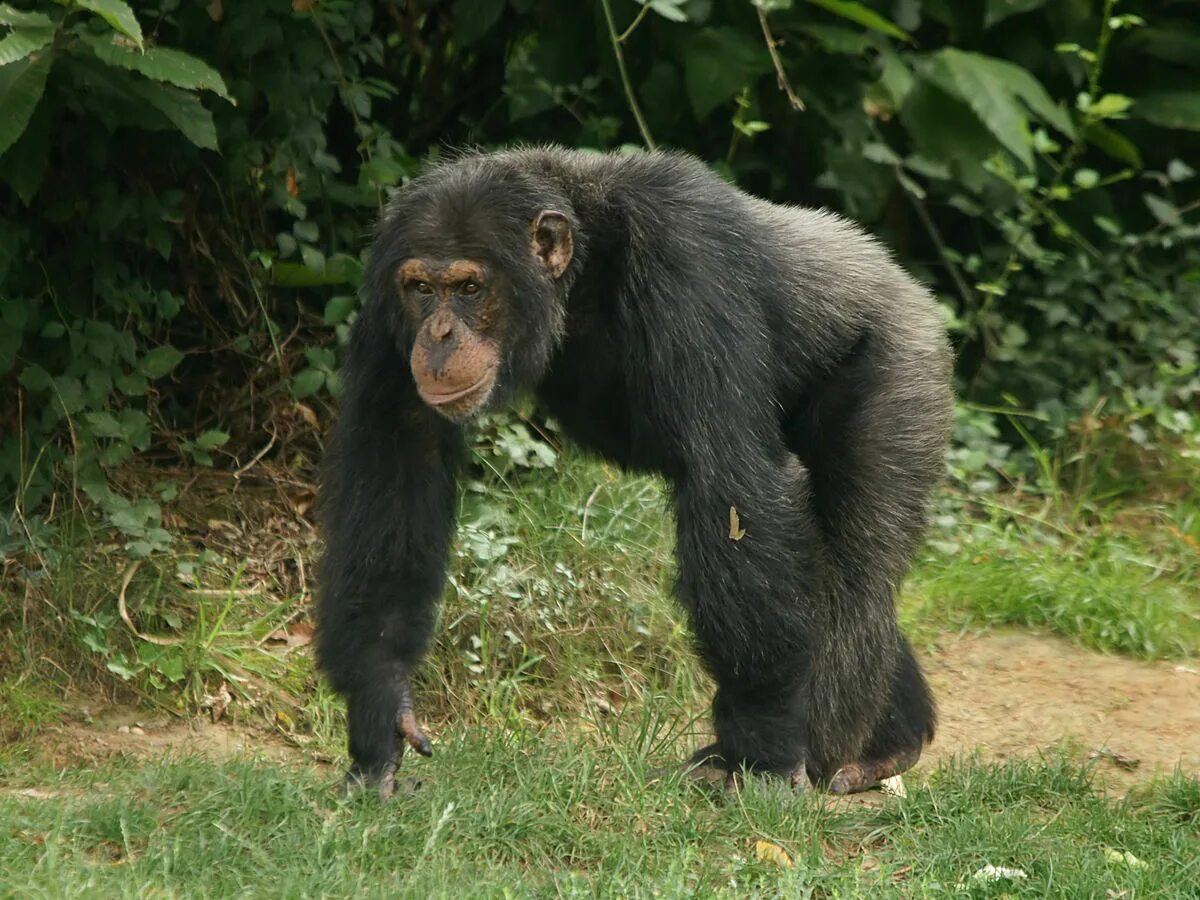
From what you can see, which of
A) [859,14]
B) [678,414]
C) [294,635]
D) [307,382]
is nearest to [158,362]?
[307,382]

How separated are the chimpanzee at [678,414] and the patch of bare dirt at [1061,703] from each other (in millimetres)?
985

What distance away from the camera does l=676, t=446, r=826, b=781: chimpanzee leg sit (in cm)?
505

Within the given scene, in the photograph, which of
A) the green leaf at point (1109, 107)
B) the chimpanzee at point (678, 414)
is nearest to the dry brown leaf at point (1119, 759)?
the chimpanzee at point (678, 414)

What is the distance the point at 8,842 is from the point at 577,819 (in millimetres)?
1562

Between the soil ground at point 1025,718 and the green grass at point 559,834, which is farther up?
the green grass at point 559,834

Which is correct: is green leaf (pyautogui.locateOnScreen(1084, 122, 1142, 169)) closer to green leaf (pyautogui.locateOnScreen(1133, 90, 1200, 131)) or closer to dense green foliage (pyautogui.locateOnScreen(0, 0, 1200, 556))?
dense green foliage (pyautogui.locateOnScreen(0, 0, 1200, 556))

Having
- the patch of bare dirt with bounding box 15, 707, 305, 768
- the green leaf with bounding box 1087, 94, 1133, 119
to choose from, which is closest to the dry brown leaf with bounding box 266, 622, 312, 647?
the patch of bare dirt with bounding box 15, 707, 305, 768

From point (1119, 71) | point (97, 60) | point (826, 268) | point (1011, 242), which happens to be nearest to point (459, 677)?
point (826, 268)

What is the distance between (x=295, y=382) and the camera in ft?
23.9

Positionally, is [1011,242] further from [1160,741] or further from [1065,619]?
[1160,741]

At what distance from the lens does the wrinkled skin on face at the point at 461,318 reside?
16.6ft

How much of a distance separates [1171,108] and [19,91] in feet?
20.4

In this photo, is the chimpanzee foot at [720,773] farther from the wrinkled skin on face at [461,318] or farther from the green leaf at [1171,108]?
the green leaf at [1171,108]

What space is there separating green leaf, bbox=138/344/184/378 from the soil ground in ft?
4.75
